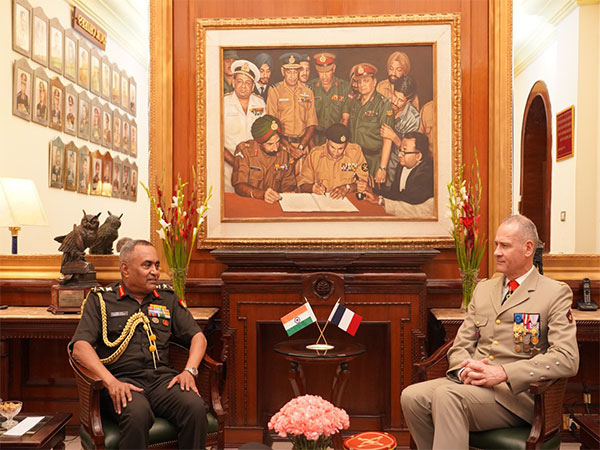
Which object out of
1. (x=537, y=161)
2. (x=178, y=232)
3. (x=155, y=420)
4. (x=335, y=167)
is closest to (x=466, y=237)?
(x=537, y=161)

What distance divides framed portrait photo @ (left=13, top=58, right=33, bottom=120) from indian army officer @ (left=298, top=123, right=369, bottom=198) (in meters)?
2.21

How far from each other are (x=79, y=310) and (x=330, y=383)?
76.6 inches

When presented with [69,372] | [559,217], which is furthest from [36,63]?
[559,217]

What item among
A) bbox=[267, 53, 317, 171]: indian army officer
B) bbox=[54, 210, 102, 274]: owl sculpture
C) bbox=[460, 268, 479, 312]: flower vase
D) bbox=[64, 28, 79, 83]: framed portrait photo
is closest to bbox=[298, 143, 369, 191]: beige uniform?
bbox=[267, 53, 317, 171]: indian army officer

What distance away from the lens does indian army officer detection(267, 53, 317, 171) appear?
15.6 feet

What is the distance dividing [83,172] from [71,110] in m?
0.51

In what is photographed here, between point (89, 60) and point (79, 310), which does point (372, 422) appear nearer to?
point (79, 310)

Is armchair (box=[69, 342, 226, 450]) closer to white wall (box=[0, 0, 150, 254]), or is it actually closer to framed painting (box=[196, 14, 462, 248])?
framed painting (box=[196, 14, 462, 248])

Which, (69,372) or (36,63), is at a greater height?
(36,63)

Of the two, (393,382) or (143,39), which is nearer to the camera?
(393,382)

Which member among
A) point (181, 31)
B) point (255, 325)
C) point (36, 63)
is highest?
point (181, 31)

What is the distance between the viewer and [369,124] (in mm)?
4730

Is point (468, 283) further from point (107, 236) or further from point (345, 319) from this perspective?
point (107, 236)

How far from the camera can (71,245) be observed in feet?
14.7
